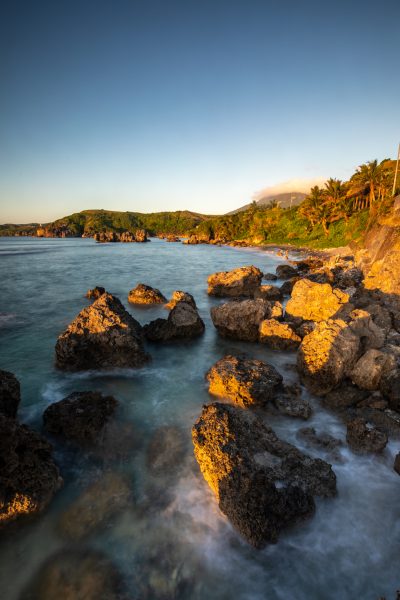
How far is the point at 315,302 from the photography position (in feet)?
45.9

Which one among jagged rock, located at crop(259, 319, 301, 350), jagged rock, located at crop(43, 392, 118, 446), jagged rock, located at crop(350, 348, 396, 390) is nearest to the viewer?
jagged rock, located at crop(43, 392, 118, 446)

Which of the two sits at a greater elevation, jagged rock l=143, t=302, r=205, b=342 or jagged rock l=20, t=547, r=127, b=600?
jagged rock l=143, t=302, r=205, b=342

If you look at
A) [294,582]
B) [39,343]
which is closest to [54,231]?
[39,343]

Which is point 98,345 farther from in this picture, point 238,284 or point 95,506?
point 238,284

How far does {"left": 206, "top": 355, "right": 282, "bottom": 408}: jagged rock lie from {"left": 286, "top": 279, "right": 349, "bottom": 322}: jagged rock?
5.30m

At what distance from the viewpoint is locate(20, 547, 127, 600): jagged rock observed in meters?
4.49

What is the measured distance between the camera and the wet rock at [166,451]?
22.4 ft

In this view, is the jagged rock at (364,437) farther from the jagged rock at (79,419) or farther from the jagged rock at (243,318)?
the jagged rock at (243,318)

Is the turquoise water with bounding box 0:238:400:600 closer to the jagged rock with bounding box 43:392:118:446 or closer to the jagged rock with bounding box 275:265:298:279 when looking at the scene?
the jagged rock with bounding box 43:392:118:446

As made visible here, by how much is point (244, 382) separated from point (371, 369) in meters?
3.58

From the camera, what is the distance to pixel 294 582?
4.79m

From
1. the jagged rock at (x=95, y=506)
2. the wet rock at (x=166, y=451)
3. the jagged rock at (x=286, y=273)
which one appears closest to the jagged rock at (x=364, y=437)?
the wet rock at (x=166, y=451)

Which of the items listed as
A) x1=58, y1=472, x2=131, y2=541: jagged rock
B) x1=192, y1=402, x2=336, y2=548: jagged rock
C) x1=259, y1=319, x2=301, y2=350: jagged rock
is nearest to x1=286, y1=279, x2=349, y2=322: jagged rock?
x1=259, y1=319, x2=301, y2=350: jagged rock

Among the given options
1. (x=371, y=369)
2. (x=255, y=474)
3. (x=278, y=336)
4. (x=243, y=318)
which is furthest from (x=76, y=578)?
(x=243, y=318)
